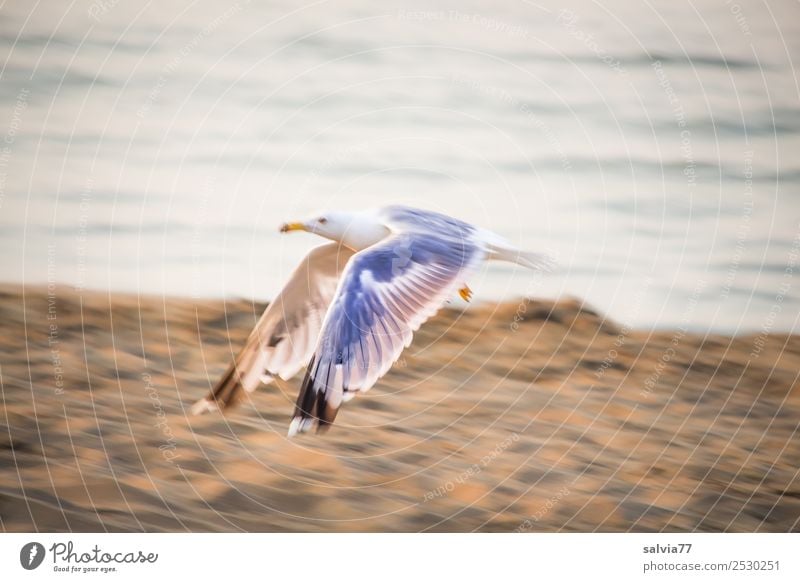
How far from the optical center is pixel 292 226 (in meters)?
3.52

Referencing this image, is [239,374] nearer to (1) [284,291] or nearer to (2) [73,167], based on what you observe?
(1) [284,291]

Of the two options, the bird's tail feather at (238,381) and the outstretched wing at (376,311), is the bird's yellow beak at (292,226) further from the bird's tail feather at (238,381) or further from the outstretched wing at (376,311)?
the bird's tail feather at (238,381)

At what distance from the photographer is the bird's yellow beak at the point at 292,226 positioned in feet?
11.5

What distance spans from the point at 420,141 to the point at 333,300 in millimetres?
693

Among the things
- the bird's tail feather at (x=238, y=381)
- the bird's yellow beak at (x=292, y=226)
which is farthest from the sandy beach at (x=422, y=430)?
the bird's yellow beak at (x=292, y=226)

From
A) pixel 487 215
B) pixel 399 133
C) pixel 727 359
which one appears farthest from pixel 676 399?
pixel 399 133

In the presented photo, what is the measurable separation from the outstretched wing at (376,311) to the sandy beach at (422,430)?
0.24 ft

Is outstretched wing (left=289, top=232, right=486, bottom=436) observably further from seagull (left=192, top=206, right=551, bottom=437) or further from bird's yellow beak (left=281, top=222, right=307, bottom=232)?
bird's yellow beak (left=281, top=222, right=307, bottom=232)

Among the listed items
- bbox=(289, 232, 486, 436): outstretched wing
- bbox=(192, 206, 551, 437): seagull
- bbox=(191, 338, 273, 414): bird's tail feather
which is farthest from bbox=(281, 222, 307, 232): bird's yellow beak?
bbox=(191, 338, 273, 414): bird's tail feather

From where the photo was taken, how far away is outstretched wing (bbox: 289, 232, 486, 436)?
3.40 meters

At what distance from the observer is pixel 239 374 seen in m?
3.49

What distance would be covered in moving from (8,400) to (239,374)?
2.65 feet

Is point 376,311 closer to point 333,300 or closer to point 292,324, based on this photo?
point 333,300

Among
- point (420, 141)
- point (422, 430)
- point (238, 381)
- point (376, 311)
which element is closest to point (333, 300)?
point (376, 311)
